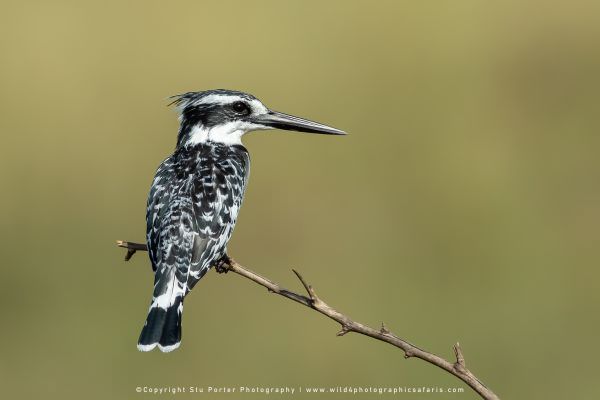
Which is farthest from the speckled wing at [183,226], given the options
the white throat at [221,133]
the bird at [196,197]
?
the white throat at [221,133]

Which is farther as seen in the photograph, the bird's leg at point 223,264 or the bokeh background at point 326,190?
the bokeh background at point 326,190

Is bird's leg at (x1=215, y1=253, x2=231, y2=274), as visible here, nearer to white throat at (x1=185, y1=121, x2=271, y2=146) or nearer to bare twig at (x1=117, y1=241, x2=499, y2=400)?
white throat at (x1=185, y1=121, x2=271, y2=146)

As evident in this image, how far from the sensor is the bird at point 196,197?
446 centimetres

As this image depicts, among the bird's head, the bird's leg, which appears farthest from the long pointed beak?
the bird's leg

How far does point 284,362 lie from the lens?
24.0ft

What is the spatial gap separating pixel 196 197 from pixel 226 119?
0.86m

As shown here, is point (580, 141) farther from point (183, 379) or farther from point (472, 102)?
point (183, 379)

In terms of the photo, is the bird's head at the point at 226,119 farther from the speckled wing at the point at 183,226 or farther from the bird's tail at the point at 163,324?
the bird's tail at the point at 163,324

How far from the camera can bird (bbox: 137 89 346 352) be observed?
4461mm

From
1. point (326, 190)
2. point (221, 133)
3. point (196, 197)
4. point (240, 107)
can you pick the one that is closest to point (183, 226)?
point (196, 197)

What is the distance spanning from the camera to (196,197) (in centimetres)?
482

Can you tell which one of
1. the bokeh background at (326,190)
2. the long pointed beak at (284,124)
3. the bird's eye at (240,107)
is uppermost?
the bird's eye at (240,107)

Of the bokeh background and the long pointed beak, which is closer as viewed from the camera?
the long pointed beak

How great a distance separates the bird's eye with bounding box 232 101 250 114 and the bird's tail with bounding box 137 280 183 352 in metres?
1.41
